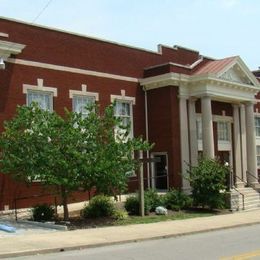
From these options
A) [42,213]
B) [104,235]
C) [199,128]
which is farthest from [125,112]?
[104,235]

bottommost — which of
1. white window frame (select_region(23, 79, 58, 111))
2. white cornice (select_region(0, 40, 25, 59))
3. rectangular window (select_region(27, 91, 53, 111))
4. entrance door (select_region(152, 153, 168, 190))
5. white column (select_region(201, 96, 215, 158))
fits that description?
entrance door (select_region(152, 153, 168, 190))

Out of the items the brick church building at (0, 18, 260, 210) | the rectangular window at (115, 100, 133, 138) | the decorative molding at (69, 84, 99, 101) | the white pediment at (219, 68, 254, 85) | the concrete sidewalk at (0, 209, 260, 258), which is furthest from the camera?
the white pediment at (219, 68, 254, 85)

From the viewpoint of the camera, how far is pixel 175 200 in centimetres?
2509

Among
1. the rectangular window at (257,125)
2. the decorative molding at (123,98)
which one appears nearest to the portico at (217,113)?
the decorative molding at (123,98)

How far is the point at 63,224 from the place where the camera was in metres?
19.0

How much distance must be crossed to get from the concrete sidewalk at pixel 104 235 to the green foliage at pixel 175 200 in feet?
9.11

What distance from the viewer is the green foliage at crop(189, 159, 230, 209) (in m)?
25.6

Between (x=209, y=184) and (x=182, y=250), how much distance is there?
41.1 ft

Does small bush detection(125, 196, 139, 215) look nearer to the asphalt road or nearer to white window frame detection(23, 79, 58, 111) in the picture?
white window frame detection(23, 79, 58, 111)

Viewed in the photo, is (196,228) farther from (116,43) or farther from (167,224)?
(116,43)

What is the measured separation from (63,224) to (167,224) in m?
3.83

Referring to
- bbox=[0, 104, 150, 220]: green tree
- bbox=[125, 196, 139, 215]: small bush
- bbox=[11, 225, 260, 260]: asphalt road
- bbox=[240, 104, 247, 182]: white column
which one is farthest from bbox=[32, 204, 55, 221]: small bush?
bbox=[240, 104, 247, 182]: white column

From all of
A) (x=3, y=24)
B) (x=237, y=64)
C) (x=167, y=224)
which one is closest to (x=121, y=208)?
(x=167, y=224)

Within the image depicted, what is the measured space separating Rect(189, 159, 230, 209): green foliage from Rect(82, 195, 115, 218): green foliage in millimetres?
5721
